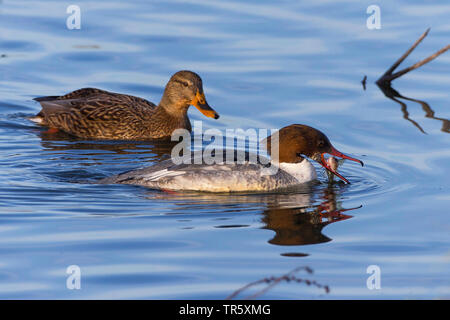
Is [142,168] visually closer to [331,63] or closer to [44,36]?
[331,63]

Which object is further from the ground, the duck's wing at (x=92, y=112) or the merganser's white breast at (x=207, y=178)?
the duck's wing at (x=92, y=112)

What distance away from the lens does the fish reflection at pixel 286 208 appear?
30.8 feet

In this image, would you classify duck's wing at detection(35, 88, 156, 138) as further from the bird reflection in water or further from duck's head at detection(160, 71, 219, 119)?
the bird reflection in water

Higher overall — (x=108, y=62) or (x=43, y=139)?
(x=108, y=62)

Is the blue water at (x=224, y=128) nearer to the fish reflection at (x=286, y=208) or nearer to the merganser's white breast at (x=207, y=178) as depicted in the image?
the fish reflection at (x=286, y=208)

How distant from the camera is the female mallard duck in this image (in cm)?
1398

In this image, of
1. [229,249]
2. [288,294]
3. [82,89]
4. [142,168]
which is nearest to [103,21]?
[82,89]

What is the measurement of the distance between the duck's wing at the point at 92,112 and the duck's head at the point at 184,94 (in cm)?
34

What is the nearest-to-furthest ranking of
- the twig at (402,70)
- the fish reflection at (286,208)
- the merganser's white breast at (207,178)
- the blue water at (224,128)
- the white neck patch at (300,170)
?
the blue water at (224,128) → the fish reflection at (286,208) → the merganser's white breast at (207,178) → the white neck patch at (300,170) → the twig at (402,70)

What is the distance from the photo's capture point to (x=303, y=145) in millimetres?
11664

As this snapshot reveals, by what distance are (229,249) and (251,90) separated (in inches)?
272

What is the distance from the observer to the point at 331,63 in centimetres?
1644

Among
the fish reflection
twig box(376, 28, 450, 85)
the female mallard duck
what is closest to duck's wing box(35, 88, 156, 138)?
the female mallard duck

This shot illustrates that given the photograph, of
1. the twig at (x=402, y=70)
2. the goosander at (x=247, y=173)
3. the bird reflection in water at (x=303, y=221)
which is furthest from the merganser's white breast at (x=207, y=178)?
the twig at (x=402, y=70)
